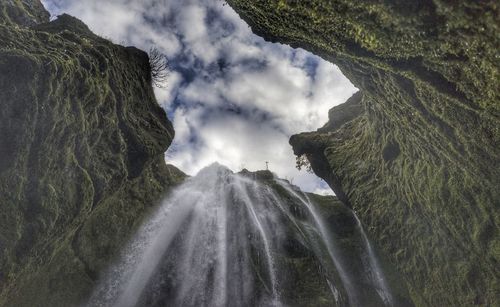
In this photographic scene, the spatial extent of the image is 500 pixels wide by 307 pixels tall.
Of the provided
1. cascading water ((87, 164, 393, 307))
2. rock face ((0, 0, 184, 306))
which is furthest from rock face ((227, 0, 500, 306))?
rock face ((0, 0, 184, 306))

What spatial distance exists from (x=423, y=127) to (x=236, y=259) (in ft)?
29.1

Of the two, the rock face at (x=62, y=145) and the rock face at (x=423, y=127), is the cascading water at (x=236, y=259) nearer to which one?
the rock face at (x=62, y=145)

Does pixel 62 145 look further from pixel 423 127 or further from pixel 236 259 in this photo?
pixel 423 127

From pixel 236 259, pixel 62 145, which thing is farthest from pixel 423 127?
pixel 62 145

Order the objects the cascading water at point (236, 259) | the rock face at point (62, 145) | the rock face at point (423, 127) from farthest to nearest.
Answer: the cascading water at point (236, 259), the rock face at point (62, 145), the rock face at point (423, 127)

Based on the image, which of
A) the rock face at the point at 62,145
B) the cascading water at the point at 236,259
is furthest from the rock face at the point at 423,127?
the rock face at the point at 62,145

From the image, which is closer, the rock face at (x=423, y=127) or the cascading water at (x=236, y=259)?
the rock face at (x=423, y=127)

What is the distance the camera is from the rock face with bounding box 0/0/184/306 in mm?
7766

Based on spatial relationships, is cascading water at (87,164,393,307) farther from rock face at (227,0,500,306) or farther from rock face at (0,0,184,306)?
rock face at (227,0,500,306)

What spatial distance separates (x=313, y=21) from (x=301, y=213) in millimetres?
13844

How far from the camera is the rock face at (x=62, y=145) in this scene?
777 centimetres

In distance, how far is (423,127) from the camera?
770 centimetres

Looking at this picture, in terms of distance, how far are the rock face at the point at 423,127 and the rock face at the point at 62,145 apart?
17.9 ft

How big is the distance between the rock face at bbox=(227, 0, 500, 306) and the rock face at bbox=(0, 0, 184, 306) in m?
5.47
